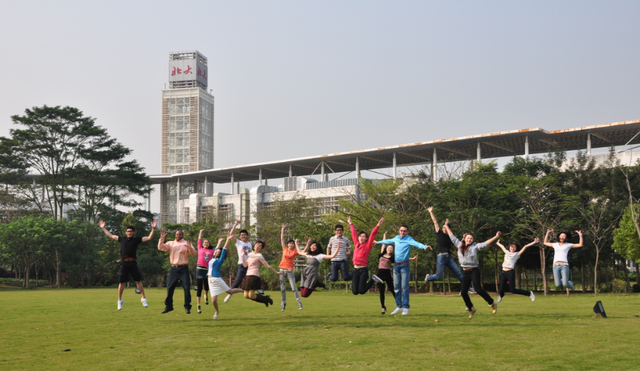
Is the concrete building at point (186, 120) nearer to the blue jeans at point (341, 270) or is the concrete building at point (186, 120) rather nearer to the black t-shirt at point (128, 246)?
the blue jeans at point (341, 270)

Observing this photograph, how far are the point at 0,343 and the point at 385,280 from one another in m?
8.56

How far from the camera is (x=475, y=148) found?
6038 cm

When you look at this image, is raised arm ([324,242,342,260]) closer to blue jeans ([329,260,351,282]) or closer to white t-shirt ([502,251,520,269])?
blue jeans ([329,260,351,282])

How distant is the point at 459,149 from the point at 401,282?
48.8 metres

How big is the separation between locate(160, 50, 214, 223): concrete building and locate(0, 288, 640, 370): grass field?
11181 centimetres

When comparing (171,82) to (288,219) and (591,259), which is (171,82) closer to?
(288,219)

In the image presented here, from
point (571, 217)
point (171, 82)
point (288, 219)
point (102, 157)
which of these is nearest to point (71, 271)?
point (102, 157)

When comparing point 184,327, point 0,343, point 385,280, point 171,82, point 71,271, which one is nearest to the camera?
point 0,343

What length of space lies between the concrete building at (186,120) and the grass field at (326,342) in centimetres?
11181

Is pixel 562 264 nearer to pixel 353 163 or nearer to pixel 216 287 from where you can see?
pixel 216 287

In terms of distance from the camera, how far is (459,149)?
201ft

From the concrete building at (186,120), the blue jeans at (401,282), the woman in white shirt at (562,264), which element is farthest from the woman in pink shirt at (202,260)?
the concrete building at (186,120)

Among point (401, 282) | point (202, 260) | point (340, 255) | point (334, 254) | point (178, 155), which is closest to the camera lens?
point (401, 282)

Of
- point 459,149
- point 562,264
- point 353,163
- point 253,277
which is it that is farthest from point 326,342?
point 353,163
